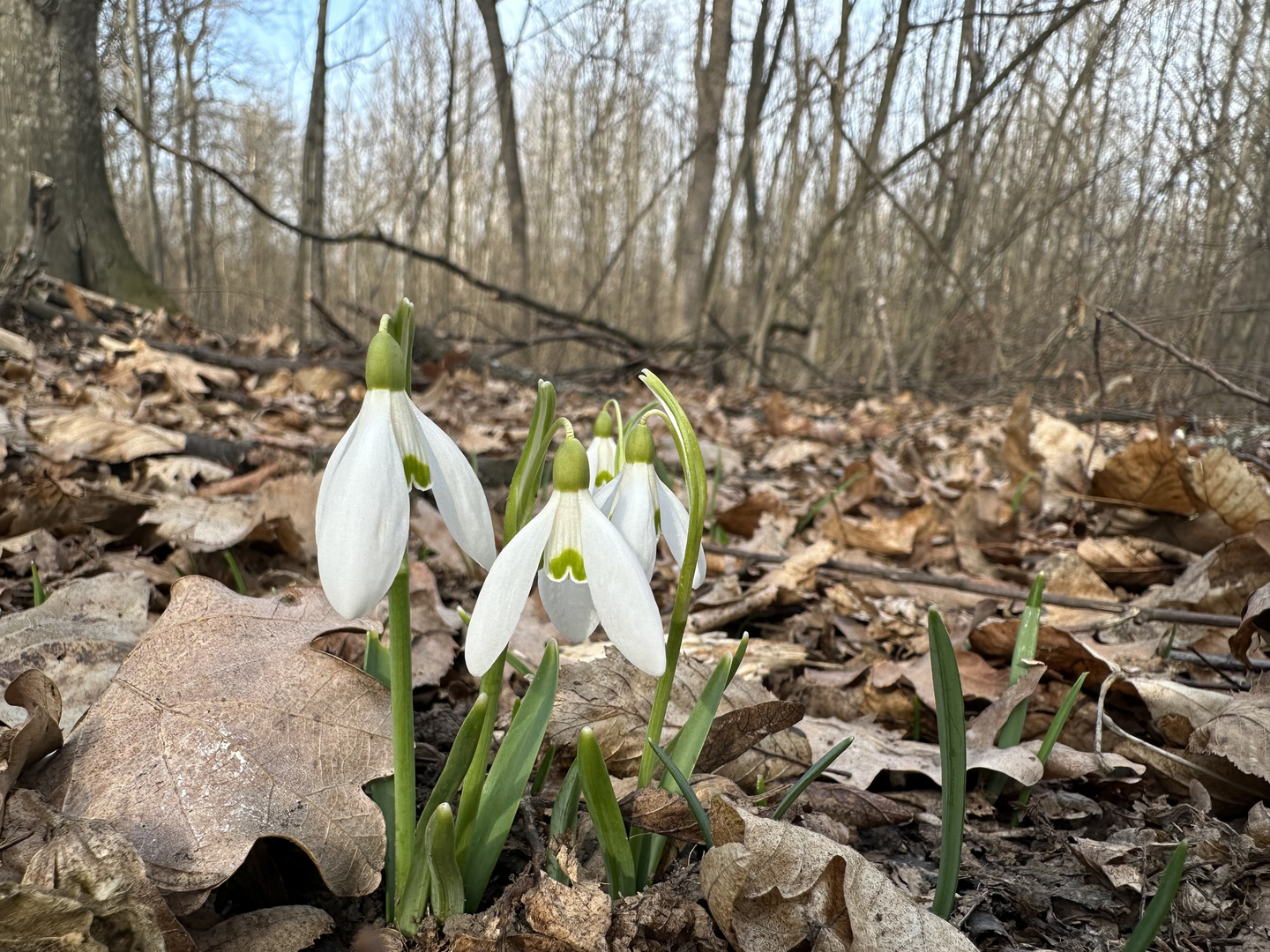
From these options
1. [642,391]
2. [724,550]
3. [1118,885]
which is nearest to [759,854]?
[1118,885]

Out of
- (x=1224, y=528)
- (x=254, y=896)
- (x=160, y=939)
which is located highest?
(x=1224, y=528)

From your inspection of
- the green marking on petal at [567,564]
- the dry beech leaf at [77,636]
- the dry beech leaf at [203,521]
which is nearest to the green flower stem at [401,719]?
the green marking on petal at [567,564]

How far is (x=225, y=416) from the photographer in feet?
12.1

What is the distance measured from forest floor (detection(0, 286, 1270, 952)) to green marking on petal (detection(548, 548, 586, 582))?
29cm

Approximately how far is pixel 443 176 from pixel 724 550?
1902 cm

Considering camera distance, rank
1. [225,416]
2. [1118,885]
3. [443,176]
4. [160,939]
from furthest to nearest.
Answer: [443,176], [225,416], [1118,885], [160,939]

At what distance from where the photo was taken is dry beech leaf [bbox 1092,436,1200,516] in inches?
88.8

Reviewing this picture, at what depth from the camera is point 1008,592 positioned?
200 centimetres

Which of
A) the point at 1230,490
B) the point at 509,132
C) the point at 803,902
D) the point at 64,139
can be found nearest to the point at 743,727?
the point at 803,902

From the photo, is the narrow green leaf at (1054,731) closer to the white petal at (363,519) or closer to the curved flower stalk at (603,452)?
the curved flower stalk at (603,452)

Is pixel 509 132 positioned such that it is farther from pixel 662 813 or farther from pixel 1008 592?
pixel 662 813

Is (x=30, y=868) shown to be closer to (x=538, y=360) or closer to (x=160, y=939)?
(x=160, y=939)

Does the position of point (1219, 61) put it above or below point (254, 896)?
above

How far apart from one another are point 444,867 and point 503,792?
96 mm
